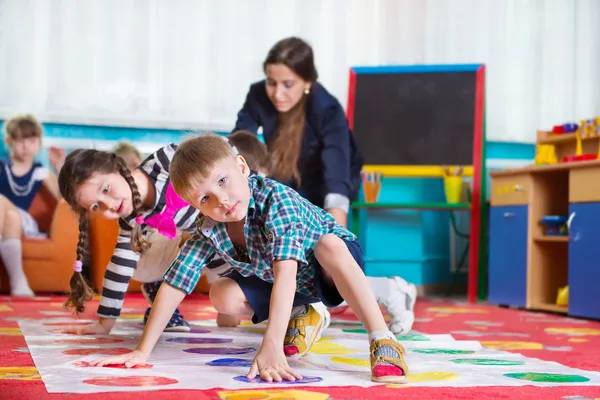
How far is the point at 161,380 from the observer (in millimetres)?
1314

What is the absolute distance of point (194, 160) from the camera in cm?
142

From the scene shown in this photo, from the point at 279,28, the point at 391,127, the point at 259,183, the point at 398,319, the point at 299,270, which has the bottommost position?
the point at 398,319

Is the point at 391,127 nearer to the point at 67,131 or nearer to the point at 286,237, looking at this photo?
the point at 67,131

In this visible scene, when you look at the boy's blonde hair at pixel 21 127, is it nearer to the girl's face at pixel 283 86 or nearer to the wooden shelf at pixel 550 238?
the girl's face at pixel 283 86

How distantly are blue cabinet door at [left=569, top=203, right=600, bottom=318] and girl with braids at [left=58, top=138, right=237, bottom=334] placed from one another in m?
1.49

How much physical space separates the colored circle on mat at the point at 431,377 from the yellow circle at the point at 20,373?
2.16 ft

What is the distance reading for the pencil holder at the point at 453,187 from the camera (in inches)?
141

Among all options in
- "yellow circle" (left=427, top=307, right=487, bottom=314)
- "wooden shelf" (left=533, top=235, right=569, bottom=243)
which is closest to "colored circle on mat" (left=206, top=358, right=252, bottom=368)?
"yellow circle" (left=427, top=307, right=487, bottom=314)

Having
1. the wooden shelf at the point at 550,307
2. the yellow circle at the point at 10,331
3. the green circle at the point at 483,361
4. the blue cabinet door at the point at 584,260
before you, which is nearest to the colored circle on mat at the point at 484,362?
the green circle at the point at 483,361

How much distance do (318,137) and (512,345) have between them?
3.39ft

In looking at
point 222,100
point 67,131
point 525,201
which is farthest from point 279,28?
point 525,201

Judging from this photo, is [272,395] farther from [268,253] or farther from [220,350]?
[220,350]

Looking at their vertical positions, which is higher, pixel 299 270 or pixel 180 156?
pixel 180 156

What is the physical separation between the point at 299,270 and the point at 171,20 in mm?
2559
